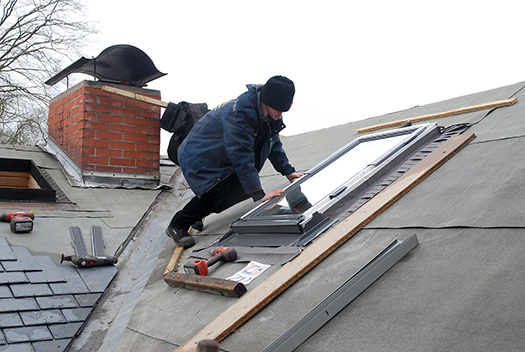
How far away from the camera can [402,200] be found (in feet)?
8.45

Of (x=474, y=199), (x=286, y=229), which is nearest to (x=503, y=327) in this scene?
(x=474, y=199)

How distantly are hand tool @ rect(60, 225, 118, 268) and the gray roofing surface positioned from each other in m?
0.07

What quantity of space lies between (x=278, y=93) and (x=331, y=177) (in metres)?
0.71

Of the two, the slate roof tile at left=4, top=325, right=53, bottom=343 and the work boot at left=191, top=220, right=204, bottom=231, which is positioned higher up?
the slate roof tile at left=4, top=325, right=53, bottom=343

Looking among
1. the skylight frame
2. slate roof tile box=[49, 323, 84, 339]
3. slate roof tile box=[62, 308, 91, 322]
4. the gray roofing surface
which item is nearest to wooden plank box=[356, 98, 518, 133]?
the gray roofing surface

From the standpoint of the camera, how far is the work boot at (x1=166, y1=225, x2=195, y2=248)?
3426 millimetres

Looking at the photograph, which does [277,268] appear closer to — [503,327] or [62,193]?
[503,327]

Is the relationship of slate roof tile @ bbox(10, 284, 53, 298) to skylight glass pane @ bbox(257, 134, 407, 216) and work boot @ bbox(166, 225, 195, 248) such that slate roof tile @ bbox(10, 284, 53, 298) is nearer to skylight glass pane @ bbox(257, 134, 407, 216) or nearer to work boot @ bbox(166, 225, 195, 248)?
work boot @ bbox(166, 225, 195, 248)

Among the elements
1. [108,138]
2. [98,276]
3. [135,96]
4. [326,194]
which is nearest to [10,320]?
[98,276]

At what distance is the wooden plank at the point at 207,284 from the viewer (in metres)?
2.22

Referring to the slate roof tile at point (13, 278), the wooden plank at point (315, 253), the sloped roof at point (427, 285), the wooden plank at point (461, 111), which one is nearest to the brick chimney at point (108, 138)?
the slate roof tile at point (13, 278)

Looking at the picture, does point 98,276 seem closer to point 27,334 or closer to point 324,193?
point 27,334

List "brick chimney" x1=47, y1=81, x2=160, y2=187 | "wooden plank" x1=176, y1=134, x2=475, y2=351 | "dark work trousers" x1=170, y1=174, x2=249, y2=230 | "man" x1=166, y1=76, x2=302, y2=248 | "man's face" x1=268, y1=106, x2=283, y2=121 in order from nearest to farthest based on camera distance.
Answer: "wooden plank" x1=176, y1=134, x2=475, y2=351 < "man" x1=166, y1=76, x2=302, y2=248 < "man's face" x1=268, y1=106, x2=283, y2=121 < "dark work trousers" x1=170, y1=174, x2=249, y2=230 < "brick chimney" x1=47, y1=81, x2=160, y2=187

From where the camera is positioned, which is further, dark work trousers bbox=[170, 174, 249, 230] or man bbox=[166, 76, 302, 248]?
dark work trousers bbox=[170, 174, 249, 230]
